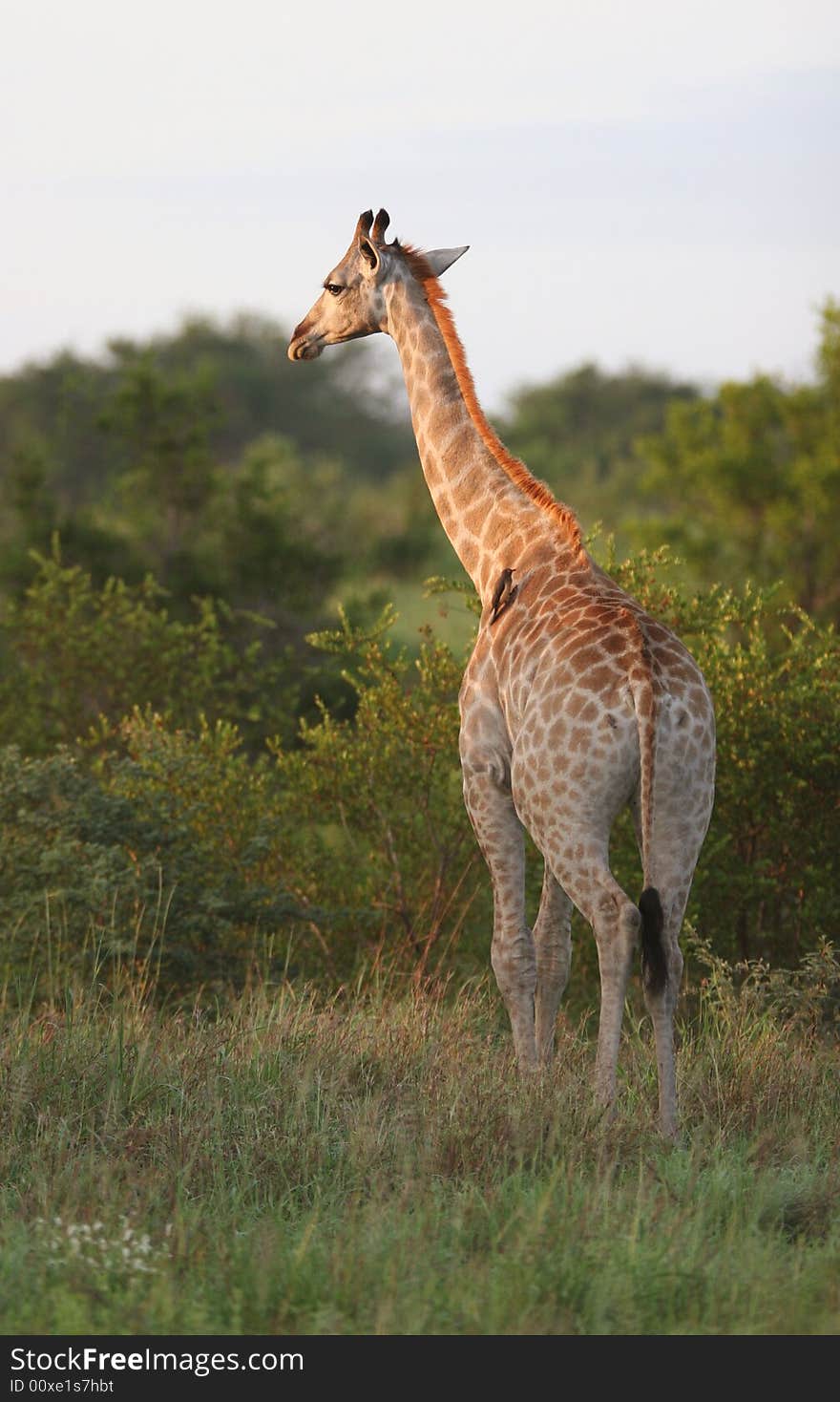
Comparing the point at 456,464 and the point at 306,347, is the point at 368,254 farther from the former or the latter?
the point at 456,464

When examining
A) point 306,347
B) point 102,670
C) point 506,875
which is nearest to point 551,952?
point 506,875

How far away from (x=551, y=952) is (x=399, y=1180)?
151 centimetres

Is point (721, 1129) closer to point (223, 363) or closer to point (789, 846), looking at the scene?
point (789, 846)

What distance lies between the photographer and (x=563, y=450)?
44.8 m

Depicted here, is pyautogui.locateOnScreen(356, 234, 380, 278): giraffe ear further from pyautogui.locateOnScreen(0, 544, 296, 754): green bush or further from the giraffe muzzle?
pyautogui.locateOnScreen(0, 544, 296, 754): green bush

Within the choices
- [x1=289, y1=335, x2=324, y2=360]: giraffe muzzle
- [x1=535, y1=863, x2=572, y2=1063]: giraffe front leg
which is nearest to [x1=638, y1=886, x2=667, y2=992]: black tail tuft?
[x1=535, y1=863, x2=572, y2=1063]: giraffe front leg

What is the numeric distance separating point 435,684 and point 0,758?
2.20m

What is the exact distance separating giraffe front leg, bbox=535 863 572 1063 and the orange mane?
4.07 feet

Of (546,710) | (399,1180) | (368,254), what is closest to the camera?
(399,1180)

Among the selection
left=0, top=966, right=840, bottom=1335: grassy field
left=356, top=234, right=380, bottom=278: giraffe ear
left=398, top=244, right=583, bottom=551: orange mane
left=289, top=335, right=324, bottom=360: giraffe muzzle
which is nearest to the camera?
left=0, top=966, right=840, bottom=1335: grassy field

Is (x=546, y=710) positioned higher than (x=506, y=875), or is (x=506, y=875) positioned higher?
(x=546, y=710)

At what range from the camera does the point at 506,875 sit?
18.5 ft

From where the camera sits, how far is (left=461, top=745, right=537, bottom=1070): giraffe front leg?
559 centimetres

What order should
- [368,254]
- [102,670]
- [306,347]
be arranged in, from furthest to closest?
1. [102,670]
2. [306,347]
3. [368,254]
